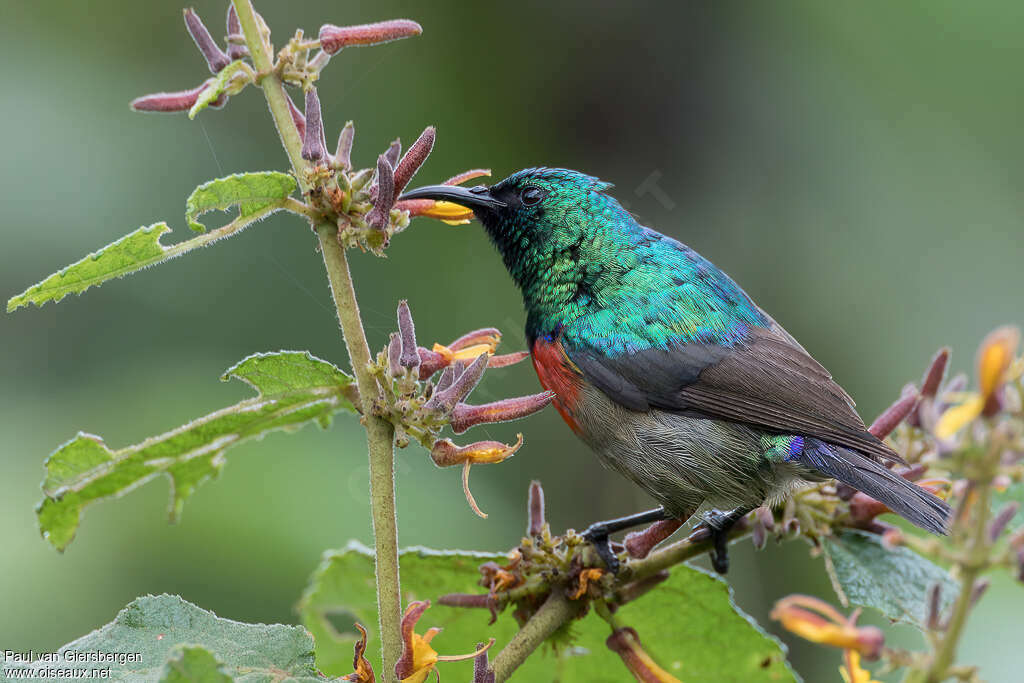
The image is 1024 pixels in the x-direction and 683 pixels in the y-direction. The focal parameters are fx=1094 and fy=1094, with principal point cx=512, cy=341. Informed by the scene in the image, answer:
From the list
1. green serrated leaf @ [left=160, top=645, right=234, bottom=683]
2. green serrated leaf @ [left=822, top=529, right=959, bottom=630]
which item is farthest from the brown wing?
green serrated leaf @ [left=160, top=645, right=234, bottom=683]

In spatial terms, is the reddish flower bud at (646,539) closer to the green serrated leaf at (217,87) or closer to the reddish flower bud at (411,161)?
the reddish flower bud at (411,161)

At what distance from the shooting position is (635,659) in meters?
2.23

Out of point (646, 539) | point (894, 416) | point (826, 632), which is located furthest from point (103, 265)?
point (894, 416)

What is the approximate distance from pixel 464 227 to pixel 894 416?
10.5 ft

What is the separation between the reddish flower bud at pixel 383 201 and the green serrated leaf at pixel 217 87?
1.04ft

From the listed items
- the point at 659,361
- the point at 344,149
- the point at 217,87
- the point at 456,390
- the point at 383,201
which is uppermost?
the point at 217,87

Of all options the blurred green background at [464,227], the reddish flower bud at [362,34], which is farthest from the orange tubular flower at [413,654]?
the blurred green background at [464,227]

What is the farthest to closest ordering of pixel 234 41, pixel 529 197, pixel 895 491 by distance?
pixel 529 197, pixel 895 491, pixel 234 41

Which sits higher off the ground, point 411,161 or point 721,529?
point 411,161

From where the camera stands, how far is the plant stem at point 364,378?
187 centimetres

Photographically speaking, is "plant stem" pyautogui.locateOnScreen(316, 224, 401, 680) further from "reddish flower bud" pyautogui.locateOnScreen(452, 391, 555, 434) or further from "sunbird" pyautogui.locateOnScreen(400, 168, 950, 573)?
"sunbird" pyautogui.locateOnScreen(400, 168, 950, 573)

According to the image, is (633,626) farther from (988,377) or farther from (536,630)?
(988,377)

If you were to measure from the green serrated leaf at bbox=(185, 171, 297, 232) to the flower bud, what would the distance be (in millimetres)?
1130

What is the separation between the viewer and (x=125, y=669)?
1861mm
